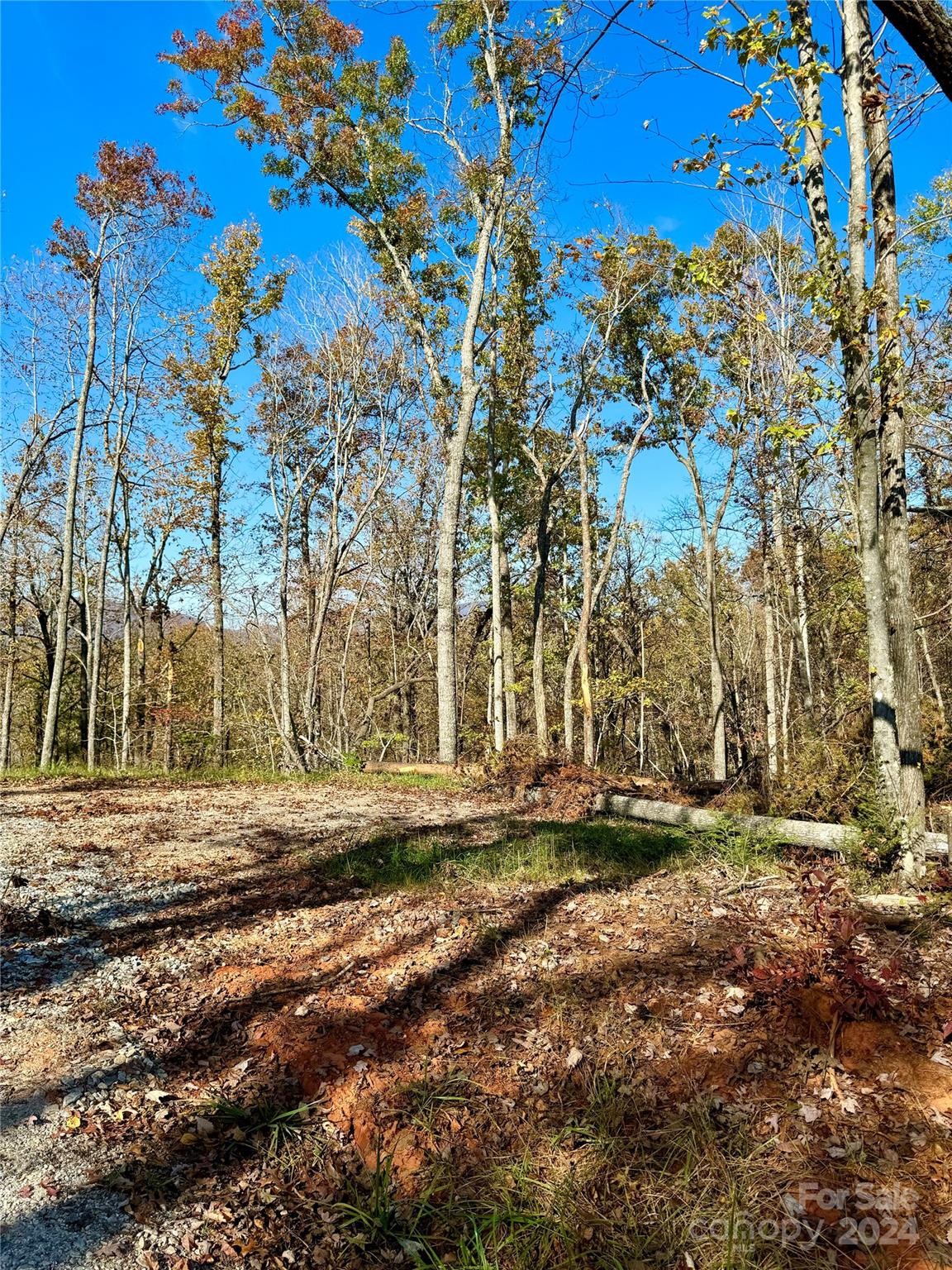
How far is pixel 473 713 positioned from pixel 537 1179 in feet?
94.4

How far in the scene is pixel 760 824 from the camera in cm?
599

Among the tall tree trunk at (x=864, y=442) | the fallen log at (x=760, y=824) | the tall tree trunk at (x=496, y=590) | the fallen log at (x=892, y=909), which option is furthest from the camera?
the tall tree trunk at (x=496, y=590)

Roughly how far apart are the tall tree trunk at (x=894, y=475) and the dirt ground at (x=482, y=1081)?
1.11 m

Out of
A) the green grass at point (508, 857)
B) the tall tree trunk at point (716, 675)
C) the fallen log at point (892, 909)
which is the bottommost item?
the green grass at point (508, 857)

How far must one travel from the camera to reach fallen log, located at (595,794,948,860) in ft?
A: 15.8

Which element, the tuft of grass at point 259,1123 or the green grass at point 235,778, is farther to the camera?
the green grass at point 235,778

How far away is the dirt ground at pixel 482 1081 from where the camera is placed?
2137 millimetres

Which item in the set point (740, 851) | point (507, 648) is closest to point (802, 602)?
point (507, 648)

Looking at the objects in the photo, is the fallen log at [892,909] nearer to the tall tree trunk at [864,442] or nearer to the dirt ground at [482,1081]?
the dirt ground at [482,1081]

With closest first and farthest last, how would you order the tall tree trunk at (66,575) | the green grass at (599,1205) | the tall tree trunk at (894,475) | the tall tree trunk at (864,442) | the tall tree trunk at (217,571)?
the green grass at (599,1205) → the tall tree trunk at (894,475) → the tall tree trunk at (864,442) → the tall tree trunk at (66,575) → the tall tree trunk at (217,571)

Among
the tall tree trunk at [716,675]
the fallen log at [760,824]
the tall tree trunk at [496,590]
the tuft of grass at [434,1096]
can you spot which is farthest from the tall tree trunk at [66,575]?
the tall tree trunk at [716,675]

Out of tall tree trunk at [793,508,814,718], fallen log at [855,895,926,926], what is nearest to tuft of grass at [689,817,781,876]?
fallen log at [855,895,926,926]

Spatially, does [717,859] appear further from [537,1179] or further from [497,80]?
[497,80]

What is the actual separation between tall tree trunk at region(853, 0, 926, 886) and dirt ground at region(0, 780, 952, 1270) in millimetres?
1112
